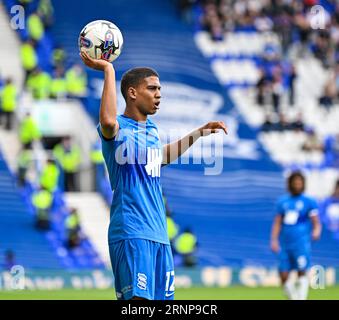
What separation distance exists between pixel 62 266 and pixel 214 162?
502 centimetres

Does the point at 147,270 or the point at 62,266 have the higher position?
the point at 147,270

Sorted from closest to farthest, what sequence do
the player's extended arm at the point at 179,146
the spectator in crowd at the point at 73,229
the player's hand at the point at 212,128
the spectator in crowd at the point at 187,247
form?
the player's hand at the point at 212,128 < the player's extended arm at the point at 179,146 < the spectator in crowd at the point at 73,229 < the spectator in crowd at the point at 187,247

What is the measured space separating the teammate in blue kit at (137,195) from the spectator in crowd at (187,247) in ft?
48.4

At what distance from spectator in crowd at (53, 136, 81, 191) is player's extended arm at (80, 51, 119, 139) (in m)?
16.6

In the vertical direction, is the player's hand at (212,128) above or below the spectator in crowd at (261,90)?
below

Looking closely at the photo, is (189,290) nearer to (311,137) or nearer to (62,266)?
(62,266)

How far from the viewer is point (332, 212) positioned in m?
25.4

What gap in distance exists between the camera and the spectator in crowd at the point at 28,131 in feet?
80.3

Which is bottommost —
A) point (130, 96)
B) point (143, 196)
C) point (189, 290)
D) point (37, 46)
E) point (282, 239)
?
point (189, 290)

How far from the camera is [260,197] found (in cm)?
2614

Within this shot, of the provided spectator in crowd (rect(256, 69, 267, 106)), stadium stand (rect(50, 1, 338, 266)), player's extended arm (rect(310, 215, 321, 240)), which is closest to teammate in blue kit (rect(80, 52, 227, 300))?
player's extended arm (rect(310, 215, 321, 240))

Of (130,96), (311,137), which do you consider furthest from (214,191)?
(130,96)

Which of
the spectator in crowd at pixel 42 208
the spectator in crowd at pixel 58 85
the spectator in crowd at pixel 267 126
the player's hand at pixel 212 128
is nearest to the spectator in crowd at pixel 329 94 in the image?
the spectator in crowd at pixel 267 126

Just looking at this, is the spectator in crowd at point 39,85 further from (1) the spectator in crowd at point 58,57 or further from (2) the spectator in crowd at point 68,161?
(2) the spectator in crowd at point 68,161
